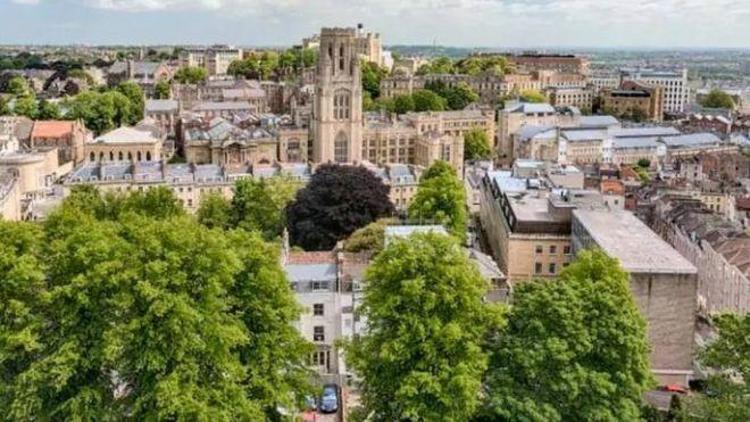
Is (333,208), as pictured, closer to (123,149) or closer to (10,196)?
(10,196)

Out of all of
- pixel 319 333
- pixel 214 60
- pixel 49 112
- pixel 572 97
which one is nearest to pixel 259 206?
pixel 319 333

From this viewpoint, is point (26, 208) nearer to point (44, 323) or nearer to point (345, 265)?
point (345, 265)

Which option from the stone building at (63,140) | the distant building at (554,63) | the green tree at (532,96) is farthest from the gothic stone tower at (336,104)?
the distant building at (554,63)

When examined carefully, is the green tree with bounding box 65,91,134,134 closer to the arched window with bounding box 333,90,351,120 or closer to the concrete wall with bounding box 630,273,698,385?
the arched window with bounding box 333,90,351,120

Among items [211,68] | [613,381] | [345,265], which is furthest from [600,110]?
[613,381]

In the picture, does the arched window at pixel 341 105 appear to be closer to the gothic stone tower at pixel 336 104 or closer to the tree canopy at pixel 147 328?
the gothic stone tower at pixel 336 104
